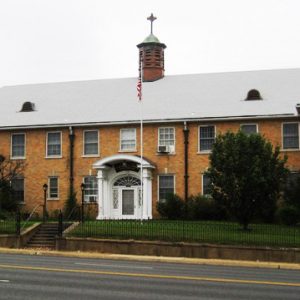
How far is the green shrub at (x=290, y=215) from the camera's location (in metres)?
32.2

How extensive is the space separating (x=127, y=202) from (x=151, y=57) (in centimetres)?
1175

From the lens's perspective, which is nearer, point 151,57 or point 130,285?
point 130,285

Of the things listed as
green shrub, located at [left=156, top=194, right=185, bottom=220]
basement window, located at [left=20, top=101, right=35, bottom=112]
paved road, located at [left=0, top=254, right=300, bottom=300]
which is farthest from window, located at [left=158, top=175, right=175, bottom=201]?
paved road, located at [left=0, top=254, right=300, bottom=300]

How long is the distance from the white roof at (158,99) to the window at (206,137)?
0.85 metres

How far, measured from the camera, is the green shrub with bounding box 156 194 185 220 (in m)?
36.1

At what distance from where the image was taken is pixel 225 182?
94.2 feet

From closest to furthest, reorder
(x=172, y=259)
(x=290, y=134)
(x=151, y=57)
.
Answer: (x=172, y=259) → (x=290, y=134) → (x=151, y=57)

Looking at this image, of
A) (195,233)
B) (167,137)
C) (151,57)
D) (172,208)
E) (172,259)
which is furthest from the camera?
(151,57)

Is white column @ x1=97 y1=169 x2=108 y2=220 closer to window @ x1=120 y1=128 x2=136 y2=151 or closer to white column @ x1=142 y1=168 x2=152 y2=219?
window @ x1=120 y1=128 x2=136 y2=151

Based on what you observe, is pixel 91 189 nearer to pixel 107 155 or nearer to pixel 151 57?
pixel 107 155

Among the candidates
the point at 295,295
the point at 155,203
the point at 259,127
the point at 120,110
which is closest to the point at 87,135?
the point at 120,110

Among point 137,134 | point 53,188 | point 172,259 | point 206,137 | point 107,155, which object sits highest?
A: point 137,134

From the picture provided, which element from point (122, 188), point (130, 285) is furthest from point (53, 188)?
point (130, 285)

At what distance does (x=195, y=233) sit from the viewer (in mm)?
27000
